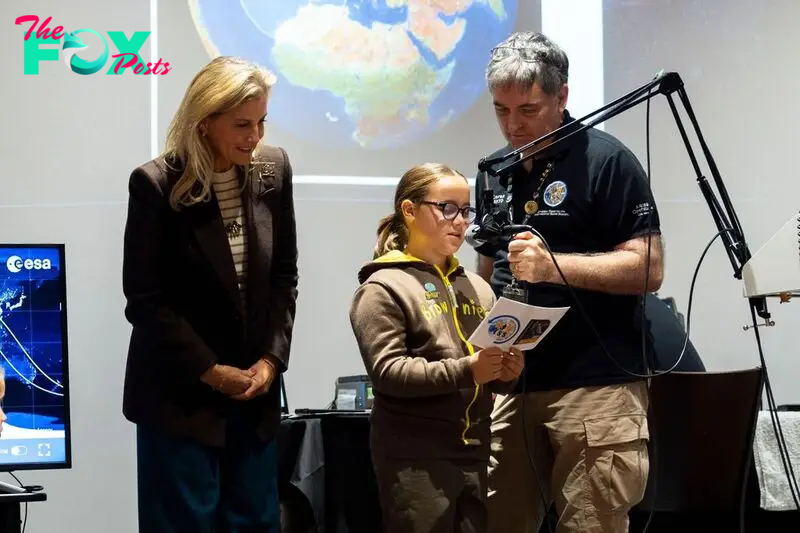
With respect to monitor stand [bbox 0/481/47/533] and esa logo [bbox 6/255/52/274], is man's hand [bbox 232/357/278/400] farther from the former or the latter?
esa logo [bbox 6/255/52/274]

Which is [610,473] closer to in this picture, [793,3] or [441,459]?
[441,459]

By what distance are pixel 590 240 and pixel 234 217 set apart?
2.65ft

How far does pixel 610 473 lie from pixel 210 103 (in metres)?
1.19

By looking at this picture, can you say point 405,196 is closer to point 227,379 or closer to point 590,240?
point 590,240

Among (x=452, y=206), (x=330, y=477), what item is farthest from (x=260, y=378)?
(x=330, y=477)

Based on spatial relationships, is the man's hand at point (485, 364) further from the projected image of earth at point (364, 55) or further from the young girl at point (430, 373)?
the projected image of earth at point (364, 55)

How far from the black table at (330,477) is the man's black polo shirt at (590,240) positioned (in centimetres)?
88

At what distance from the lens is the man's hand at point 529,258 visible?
6.68 feet

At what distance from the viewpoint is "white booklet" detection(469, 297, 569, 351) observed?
1.88m

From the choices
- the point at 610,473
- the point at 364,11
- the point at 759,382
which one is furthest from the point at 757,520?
the point at 364,11

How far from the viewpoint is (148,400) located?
210cm

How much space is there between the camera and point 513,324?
193 centimetres

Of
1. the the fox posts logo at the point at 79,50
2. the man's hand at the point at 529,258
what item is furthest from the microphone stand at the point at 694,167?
the the fox posts logo at the point at 79,50

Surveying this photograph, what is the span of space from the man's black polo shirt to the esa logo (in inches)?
52.0
